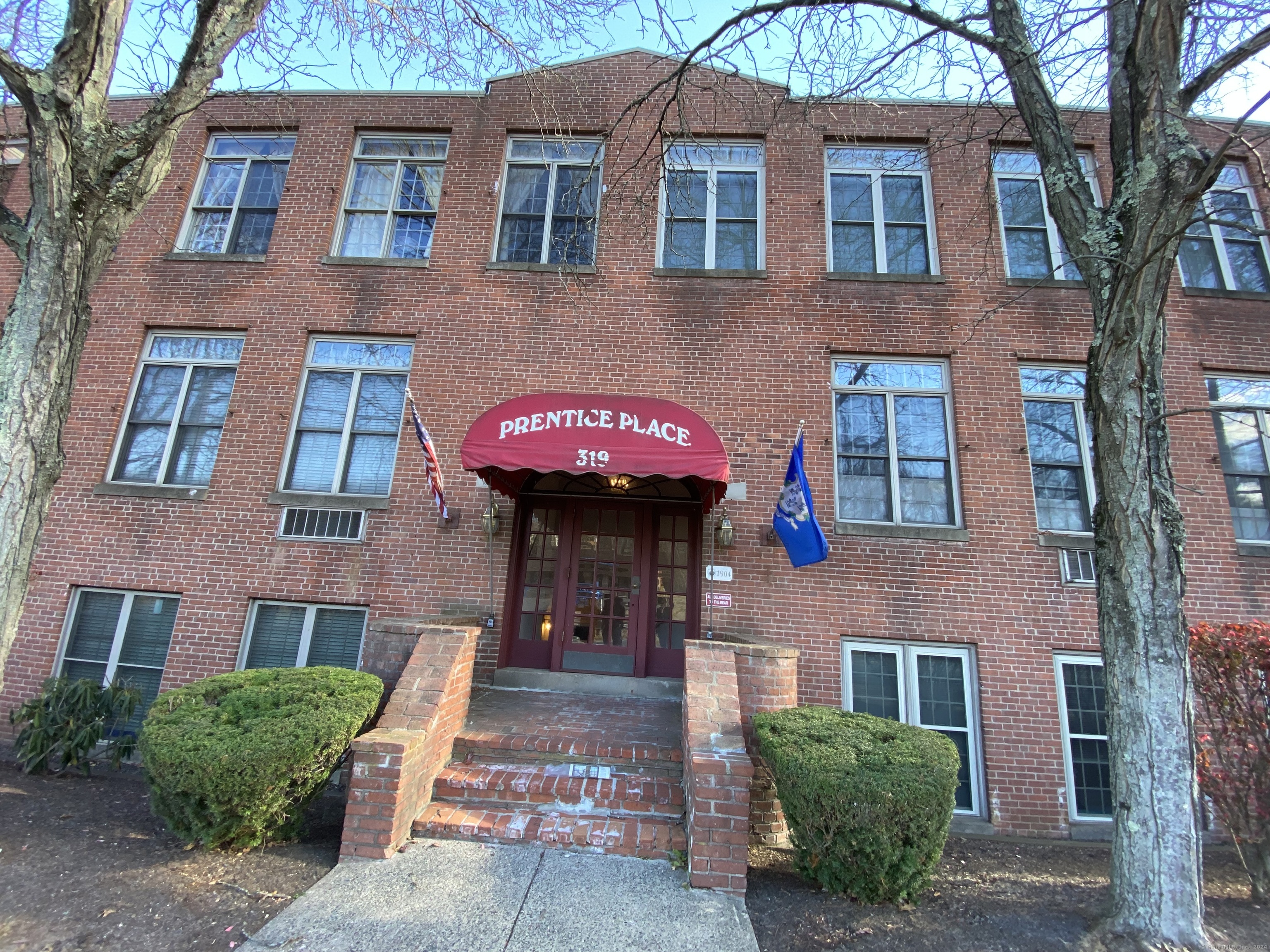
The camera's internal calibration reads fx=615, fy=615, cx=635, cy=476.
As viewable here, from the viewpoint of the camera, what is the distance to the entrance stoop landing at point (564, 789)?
13.7ft

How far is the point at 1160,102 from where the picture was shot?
13.2 feet

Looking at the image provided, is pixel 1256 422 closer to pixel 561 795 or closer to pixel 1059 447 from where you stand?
pixel 1059 447

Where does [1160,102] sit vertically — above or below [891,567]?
above

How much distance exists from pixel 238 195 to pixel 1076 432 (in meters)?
11.3

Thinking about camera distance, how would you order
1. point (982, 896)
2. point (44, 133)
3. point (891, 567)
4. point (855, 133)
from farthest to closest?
point (855, 133), point (891, 567), point (982, 896), point (44, 133)

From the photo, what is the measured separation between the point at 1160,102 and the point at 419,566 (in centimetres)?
741

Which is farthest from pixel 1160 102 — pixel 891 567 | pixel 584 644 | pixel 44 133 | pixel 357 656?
pixel 357 656

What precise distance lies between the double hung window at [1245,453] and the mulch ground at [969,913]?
13.0ft

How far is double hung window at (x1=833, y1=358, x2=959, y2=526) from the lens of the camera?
7.09 meters

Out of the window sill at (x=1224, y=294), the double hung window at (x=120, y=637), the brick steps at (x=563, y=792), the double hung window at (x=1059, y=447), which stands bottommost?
the brick steps at (x=563, y=792)

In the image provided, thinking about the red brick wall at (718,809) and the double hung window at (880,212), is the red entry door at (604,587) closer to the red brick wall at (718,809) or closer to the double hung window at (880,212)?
the red brick wall at (718,809)

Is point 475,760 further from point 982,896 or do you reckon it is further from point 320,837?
point 982,896

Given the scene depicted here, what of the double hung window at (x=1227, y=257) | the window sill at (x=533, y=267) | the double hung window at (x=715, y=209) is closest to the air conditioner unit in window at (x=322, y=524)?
the window sill at (x=533, y=267)

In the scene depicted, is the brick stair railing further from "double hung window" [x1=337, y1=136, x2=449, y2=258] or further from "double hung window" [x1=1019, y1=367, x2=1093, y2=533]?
"double hung window" [x1=337, y1=136, x2=449, y2=258]
